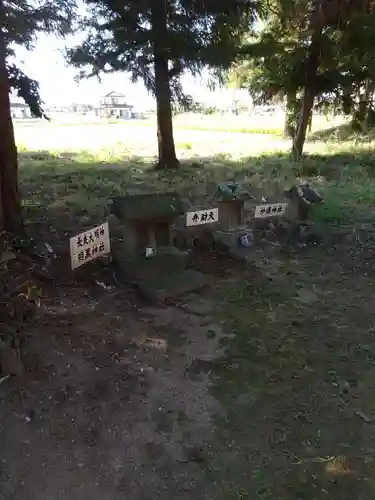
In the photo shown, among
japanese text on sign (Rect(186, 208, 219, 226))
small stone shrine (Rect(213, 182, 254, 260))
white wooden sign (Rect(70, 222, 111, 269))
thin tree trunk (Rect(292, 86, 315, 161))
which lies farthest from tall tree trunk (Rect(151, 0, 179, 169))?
white wooden sign (Rect(70, 222, 111, 269))

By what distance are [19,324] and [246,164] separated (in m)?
8.73

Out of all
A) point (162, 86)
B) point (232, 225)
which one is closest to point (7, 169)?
point (232, 225)

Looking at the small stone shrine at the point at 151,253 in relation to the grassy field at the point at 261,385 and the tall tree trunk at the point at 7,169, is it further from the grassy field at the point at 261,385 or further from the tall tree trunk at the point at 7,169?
the tall tree trunk at the point at 7,169

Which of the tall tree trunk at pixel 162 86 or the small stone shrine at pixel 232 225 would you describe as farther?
the tall tree trunk at pixel 162 86

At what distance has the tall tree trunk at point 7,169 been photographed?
4682mm

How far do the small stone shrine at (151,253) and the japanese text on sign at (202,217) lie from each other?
0.36 m

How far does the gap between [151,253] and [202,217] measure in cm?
84

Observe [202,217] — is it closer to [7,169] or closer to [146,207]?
[146,207]

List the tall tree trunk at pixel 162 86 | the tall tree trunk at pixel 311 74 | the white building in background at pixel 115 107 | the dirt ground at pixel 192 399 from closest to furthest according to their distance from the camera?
1. the dirt ground at pixel 192 399
2. the tall tree trunk at pixel 162 86
3. the tall tree trunk at pixel 311 74
4. the white building in background at pixel 115 107

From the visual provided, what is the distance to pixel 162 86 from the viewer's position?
10281 millimetres

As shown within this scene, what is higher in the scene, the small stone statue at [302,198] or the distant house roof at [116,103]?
the distant house roof at [116,103]

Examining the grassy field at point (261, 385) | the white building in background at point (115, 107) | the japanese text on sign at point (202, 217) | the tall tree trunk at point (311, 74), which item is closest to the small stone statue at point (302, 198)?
the grassy field at point (261, 385)

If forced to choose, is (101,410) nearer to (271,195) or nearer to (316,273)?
(316,273)

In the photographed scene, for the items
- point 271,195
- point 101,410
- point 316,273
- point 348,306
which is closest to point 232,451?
point 101,410
